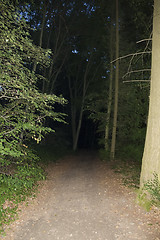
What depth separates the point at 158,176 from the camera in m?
5.05

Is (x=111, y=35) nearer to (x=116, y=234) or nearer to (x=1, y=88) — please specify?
(x=1, y=88)

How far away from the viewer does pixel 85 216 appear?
4.86m

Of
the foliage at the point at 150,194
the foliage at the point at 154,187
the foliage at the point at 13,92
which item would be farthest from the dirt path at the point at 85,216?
the foliage at the point at 13,92

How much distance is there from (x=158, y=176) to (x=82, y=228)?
106 inches

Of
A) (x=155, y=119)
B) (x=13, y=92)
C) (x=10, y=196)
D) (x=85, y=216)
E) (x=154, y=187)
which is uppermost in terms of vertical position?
(x=13, y=92)

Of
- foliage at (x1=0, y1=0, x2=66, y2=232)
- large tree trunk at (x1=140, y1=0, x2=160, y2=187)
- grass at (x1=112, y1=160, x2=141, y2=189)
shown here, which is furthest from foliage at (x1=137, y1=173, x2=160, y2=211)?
foliage at (x1=0, y1=0, x2=66, y2=232)

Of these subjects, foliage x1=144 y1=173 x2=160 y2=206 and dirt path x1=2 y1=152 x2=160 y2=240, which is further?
foliage x1=144 y1=173 x2=160 y2=206

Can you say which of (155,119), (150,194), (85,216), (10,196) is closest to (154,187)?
(150,194)

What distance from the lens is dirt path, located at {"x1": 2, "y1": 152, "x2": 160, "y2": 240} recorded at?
160 inches

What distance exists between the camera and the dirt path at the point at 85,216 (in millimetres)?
4059

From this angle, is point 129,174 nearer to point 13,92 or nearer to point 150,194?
point 150,194

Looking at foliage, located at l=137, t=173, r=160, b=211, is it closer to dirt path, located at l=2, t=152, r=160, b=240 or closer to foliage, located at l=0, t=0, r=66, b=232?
dirt path, located at l=2, t=152, r=160, b=240

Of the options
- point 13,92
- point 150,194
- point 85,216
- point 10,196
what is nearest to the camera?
point 13,92

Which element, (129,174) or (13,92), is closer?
(13,92)
